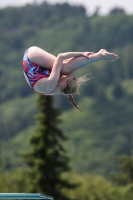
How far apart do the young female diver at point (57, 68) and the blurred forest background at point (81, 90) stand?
173ft

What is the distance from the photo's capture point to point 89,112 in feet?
422

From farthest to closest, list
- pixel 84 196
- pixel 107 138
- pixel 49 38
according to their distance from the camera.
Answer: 1. pixel 49 38
2. pixel 107 138
3. pixel 84 196

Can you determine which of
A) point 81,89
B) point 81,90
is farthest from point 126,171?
point 81,89

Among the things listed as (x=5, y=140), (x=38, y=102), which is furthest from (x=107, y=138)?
(x=38, y=102)

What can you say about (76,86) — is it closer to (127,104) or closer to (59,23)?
(127,104)

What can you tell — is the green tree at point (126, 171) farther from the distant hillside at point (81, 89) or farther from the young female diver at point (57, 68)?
the distant hillside at point (81, 89)

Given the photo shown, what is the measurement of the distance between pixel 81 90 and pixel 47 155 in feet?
292

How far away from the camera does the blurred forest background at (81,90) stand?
390ft

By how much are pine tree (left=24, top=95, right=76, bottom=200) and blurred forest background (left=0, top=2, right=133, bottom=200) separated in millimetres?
28247

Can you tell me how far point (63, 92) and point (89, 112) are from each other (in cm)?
11604

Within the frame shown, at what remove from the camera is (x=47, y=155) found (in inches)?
1464

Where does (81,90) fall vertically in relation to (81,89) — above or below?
below

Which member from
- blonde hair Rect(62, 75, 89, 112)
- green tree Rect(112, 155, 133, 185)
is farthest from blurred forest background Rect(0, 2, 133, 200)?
blonde hair Rect(62, 75, 89, 112)

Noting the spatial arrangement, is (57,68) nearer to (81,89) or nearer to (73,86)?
(73,86)
